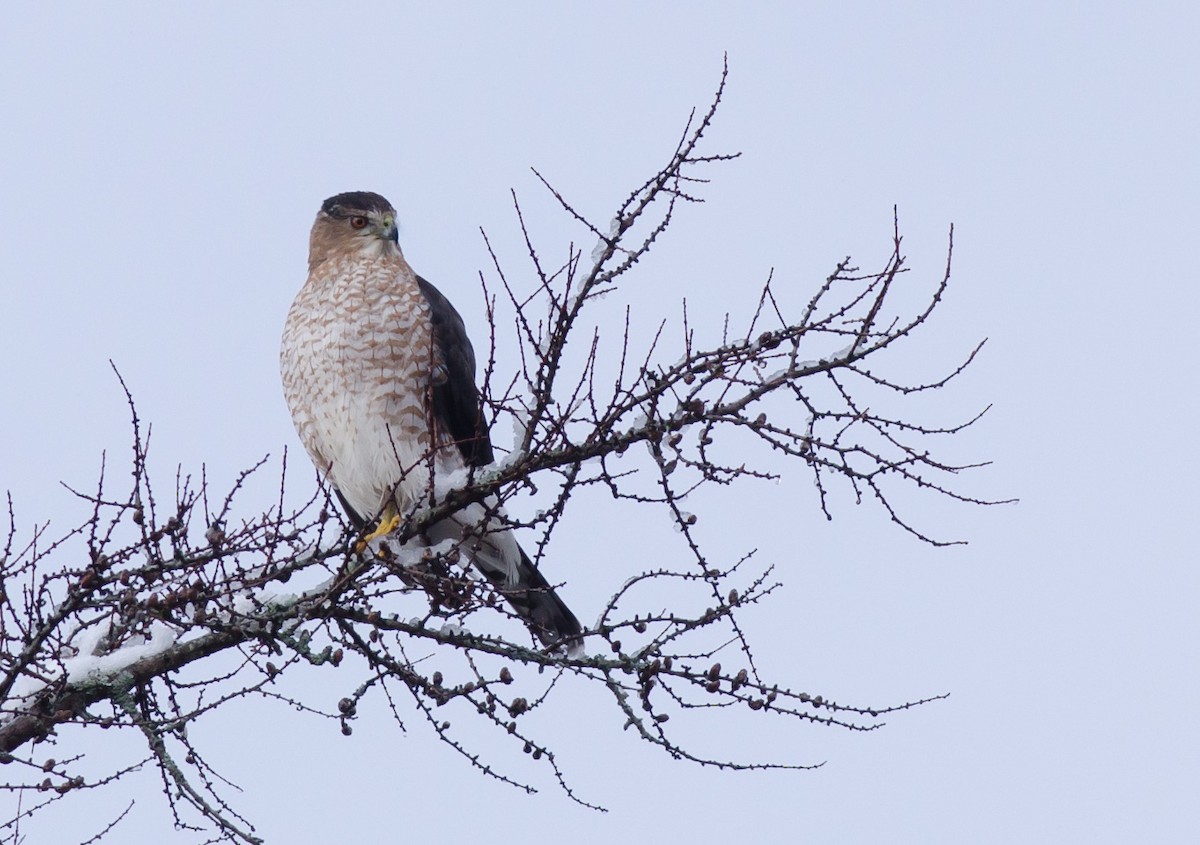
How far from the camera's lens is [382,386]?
5.57 m

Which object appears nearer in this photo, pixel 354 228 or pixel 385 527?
pixel 385 527

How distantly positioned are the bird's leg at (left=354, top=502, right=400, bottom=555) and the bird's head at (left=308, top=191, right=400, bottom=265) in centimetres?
114

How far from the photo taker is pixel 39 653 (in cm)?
394

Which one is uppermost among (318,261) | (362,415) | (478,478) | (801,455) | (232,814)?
(318,261)

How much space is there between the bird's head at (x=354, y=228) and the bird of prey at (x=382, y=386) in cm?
23

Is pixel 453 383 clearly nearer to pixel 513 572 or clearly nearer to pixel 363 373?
pixel 363 373

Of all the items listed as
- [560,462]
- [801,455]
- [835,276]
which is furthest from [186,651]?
[835,276]

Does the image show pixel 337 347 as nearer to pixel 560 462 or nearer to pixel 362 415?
pixel 362 415

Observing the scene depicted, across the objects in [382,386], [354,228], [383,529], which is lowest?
[383,529]

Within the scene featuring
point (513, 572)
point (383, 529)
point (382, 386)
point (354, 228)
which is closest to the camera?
point (383, 529)

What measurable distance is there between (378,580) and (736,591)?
1.02 meters

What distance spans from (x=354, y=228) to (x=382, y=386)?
106cm

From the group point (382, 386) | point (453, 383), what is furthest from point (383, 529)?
point (453, 383)

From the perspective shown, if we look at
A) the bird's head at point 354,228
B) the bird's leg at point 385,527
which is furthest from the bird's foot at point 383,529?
the bird's head at point 354,228
